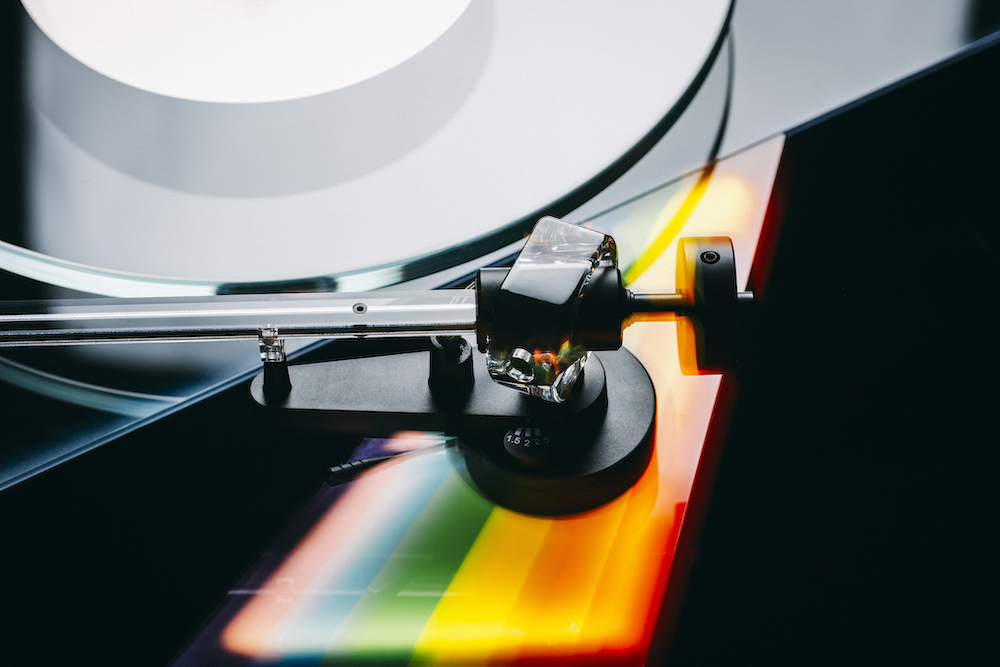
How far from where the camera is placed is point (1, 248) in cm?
46

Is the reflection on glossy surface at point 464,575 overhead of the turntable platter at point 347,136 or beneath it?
beneath

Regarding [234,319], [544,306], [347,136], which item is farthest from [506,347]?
[347,136]

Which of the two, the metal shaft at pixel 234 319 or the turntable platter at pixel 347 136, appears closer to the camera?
the metal shaft at pixel 234 319

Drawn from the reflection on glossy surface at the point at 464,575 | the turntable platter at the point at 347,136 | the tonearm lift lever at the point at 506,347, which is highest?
the turntable platter at the point at 347,136

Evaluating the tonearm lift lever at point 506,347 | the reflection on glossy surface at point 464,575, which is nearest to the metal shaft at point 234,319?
the tonearm lift lever at point 506,347

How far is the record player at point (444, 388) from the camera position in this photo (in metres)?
0.39

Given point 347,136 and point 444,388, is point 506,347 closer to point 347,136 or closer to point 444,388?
point 444,388

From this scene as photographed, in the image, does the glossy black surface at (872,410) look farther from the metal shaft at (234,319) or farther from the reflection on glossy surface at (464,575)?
the metal shaft at (234,319)

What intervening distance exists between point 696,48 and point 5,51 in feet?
1.79

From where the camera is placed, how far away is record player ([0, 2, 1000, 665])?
391 millimetres

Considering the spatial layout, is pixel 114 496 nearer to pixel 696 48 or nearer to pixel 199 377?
pixel 199 377

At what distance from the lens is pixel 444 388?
43cm

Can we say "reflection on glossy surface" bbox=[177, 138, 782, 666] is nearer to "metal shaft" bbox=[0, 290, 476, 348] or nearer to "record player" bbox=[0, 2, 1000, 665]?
"record player" bbox=[0, 2, 1000, 665]

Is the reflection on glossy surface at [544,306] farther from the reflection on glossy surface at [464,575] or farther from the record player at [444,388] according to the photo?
the reflection on glossy surface at [464,575]
